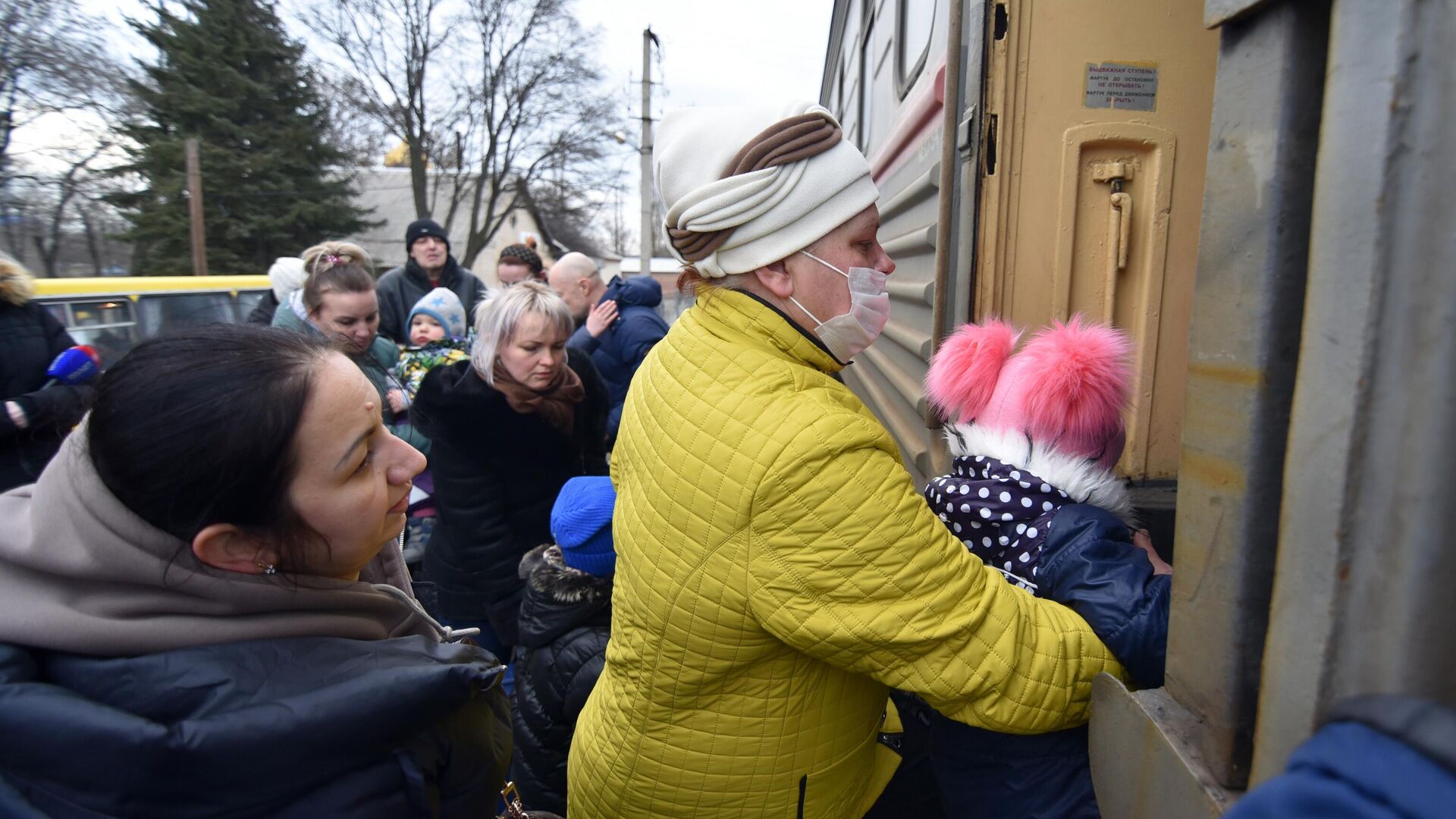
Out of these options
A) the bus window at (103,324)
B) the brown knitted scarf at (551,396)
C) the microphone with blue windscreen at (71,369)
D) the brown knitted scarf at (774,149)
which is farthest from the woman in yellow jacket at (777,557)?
the bus window at (103,324)

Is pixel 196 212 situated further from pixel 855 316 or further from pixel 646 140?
pixel 855 316

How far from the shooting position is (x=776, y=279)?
4.19 feet

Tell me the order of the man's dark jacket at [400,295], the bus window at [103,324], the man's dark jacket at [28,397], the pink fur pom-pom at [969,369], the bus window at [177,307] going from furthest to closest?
the bus window at [177,307] < the bus window at [103,324] < the man's dark jacket at [400,295] < the man's dark jacket at [28,397] < the pink fur pom-pom at [969,369]

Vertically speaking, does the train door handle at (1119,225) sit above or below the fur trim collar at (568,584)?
above

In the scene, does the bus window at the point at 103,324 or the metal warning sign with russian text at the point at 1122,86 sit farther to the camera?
the bus window at the point at 103,324

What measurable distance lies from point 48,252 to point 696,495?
1778cm

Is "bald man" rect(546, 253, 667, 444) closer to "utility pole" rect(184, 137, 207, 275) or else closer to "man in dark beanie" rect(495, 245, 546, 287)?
"man in dark beanie" rect(495, 245, 546, 287)

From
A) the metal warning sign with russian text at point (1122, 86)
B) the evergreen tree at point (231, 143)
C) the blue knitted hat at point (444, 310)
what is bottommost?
the blue knitted hat at point (444, 310)

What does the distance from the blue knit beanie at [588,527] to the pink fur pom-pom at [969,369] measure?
826 mm

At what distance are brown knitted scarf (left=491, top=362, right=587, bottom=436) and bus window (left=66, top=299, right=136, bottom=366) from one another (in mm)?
5806

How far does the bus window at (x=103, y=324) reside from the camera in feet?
22.4

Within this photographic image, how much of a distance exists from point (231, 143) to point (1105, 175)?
2360 centimetres

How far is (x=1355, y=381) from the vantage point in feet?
1.98

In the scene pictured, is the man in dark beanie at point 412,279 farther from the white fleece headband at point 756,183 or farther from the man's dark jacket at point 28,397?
the white fleece headband at point 756,183
